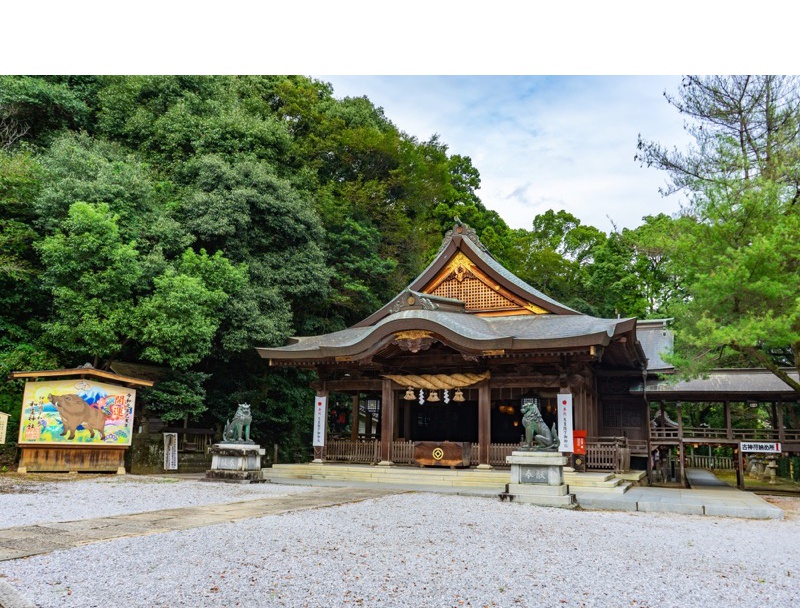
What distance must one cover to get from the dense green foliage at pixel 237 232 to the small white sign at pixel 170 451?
78 centimetres

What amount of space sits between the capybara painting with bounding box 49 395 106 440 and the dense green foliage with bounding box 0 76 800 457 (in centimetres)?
178

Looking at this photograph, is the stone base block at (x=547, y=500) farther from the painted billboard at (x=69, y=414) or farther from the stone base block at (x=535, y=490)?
the painted billboard at (x=69, y=414)

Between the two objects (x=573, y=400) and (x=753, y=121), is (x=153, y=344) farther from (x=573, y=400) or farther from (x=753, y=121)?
(x=753, y=121)

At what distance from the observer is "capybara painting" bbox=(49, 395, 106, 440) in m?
14.6

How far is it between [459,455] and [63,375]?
33.1 ft

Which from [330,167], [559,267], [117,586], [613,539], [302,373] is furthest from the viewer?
[559,267]

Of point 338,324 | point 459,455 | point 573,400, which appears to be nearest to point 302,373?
point 338,324

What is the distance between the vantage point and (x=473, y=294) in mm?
18781

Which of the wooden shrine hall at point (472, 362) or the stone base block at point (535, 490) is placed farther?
the wooden shrine hall at point (472, 362)

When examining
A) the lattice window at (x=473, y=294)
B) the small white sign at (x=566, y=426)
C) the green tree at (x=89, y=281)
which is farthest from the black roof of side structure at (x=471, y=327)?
the green tree at (x=89, y=281)

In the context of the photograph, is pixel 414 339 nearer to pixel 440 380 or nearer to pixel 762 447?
pixel 440 380

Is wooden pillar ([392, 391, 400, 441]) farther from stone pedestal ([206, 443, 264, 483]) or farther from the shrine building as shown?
stone pedestal ([206, 443, 264, 483])

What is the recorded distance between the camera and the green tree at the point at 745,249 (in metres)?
13.5

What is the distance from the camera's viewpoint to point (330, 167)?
1088 inches
